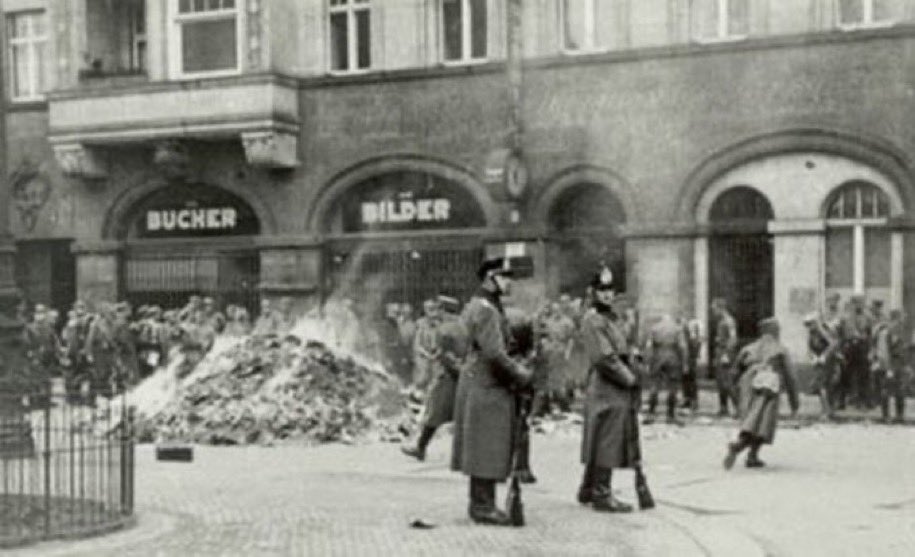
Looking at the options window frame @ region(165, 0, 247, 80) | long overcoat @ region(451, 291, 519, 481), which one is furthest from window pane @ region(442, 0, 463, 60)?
long overcoat @ region(451, 291, 519, 481)

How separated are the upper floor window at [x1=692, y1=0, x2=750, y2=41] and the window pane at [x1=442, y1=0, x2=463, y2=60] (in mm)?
4437

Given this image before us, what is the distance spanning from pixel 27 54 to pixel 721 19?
49.4ft

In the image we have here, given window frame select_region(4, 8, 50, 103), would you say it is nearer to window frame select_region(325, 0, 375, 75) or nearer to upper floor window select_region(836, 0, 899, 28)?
window frame select_region(325, 0, 375, 75)

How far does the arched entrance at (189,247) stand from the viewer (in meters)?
28.8

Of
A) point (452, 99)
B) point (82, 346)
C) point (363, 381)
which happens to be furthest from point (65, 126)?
point (363, 381)

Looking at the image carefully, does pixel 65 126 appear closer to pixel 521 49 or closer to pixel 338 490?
pixel 521 49

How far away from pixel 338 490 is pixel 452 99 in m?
14.6

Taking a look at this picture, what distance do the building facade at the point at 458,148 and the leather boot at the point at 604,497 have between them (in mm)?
12500

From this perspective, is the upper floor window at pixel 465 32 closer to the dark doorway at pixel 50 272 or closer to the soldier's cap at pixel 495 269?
the dark doorway at pixel 50 272

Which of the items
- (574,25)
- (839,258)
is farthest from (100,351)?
(839,258)

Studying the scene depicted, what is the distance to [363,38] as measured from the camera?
1086 inches

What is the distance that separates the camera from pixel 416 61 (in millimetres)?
26734

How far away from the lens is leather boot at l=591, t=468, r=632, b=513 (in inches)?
450

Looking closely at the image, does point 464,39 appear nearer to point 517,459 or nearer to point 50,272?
point 50,272
